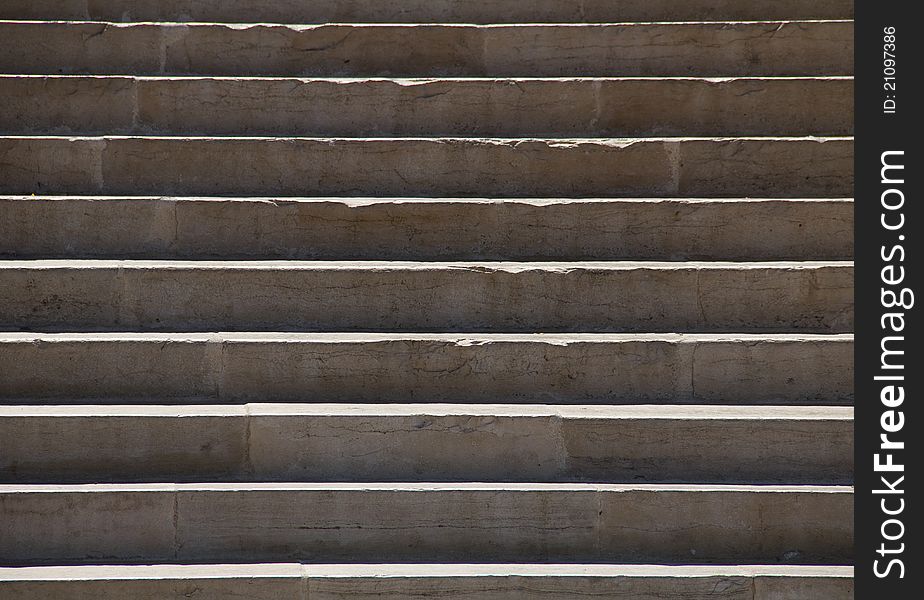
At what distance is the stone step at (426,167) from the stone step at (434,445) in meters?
1.27

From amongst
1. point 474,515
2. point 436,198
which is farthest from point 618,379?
point 436,198

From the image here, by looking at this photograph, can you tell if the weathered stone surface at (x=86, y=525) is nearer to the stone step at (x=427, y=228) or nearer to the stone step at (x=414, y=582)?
the stone step at (x=414, y=582)

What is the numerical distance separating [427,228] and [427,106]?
0.77 metres

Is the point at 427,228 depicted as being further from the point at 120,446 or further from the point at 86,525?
the point at 86,525

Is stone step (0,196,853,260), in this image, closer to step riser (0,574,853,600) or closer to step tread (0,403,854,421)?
step tread (0,403,854,421)

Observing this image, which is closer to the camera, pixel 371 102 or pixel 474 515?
pixel 474 515

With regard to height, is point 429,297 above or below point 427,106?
below

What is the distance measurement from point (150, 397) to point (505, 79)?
235 cm

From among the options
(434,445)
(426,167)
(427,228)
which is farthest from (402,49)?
(434,445)

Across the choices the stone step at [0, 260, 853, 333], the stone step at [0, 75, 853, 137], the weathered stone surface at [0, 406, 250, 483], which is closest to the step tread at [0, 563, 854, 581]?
the weathered stone surface at [0, 406, 250, 483]

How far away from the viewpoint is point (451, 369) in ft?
13.4
